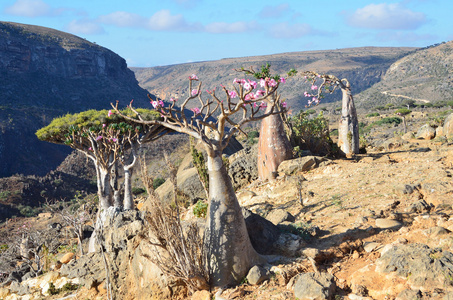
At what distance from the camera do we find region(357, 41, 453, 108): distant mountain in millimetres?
55312

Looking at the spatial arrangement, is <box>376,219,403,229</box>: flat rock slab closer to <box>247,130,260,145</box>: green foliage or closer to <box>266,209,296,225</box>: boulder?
<box>266,209,296,225</box>: boulder

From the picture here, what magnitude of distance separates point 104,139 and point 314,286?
9.17 metres

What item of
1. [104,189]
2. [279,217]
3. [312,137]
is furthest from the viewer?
[312,137]

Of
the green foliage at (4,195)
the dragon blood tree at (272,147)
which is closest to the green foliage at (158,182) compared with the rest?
the green foliage at (4,195)

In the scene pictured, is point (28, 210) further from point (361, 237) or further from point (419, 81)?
point (419, 81)

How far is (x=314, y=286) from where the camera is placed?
4305mm

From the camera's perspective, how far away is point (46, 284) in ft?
24.8

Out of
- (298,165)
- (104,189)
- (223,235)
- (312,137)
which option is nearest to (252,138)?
(312,137)

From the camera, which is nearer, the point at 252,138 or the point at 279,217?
the point at 279,217

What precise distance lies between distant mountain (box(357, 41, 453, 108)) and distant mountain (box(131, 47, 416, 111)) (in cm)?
1331

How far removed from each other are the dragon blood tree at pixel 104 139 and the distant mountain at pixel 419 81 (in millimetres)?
47648

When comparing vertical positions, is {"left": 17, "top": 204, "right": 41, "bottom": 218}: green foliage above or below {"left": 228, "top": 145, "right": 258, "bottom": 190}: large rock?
below

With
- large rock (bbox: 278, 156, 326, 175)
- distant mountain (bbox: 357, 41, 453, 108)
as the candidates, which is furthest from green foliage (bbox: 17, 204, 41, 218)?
distant mountain (bbox: 357, 41, 453, 108)

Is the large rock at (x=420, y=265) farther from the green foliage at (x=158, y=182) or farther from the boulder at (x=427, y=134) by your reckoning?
the green foliage at (x=158, y=182)
